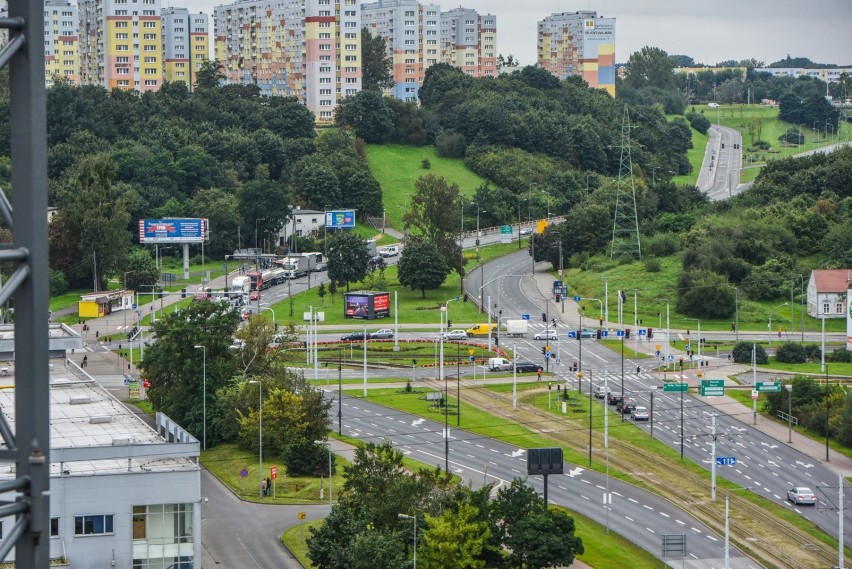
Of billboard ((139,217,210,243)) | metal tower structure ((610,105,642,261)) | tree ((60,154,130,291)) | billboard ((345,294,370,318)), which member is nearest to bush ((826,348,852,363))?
metal tower structure ((610,105,642,261))

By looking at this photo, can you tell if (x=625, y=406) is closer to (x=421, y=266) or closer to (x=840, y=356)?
(x=840, y=356)

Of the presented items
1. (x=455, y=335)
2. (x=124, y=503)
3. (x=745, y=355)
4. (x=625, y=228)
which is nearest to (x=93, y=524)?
(x=124, y=503)

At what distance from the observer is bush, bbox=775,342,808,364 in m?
105

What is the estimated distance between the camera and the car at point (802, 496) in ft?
223

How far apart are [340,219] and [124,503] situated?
11188cm

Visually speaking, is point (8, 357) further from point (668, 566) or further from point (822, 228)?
point (822, 228)

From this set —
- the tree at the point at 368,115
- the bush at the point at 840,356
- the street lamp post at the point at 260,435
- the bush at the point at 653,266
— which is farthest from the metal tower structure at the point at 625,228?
the street lamp post at the point at 260,435

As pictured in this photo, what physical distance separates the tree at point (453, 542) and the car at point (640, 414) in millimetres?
34314

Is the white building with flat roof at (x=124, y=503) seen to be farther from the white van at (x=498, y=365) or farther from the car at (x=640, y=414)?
the white van at (x=498, y=365)

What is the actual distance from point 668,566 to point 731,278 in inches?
2996

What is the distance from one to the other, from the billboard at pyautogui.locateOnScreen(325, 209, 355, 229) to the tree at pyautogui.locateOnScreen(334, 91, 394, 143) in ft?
119

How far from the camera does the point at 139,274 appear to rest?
132 m

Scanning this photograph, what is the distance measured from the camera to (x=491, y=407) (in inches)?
3548

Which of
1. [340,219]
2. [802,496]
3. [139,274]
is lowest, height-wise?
[802,496]
